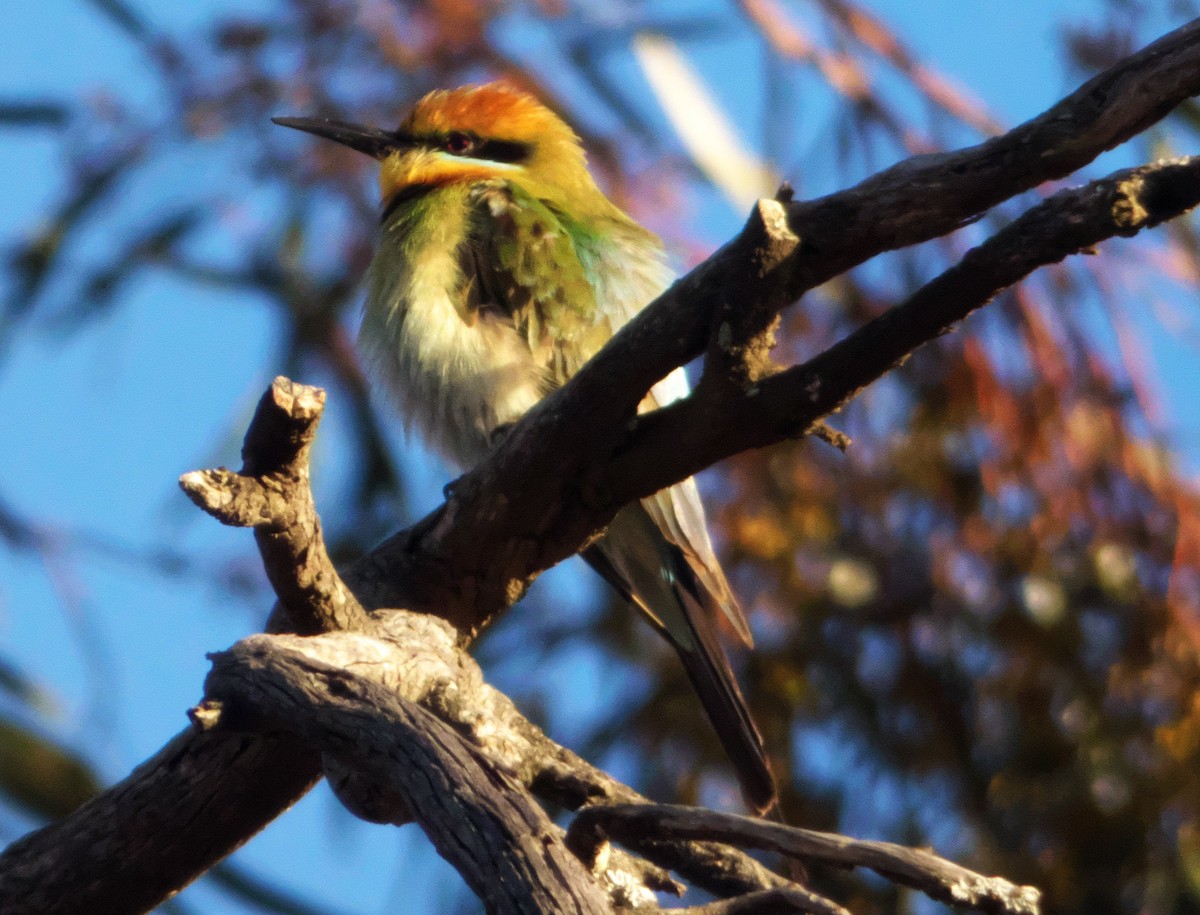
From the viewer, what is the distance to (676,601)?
6.94 feet

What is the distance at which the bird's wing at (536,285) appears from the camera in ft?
7.07

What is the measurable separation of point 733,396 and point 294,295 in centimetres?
211

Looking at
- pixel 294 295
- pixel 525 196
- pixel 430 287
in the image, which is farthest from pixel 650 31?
pixel 430 287

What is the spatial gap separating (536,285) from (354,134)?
718mm

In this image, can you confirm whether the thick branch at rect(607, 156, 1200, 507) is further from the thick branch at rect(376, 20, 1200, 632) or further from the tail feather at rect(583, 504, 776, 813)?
the tail feather at rect(583, 504, 776, 813)

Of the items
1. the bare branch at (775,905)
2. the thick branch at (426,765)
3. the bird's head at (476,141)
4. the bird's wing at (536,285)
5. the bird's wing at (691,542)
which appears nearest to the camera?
the thick branch at (426,765)

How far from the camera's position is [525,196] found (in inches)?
91.9

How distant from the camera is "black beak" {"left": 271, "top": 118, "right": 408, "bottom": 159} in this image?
106 inches

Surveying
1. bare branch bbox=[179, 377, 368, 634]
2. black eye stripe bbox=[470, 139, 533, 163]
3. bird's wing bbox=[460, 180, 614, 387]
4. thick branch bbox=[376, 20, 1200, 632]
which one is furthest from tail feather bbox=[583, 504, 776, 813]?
black eye stripe bbox=[470, 139, 533, 163]

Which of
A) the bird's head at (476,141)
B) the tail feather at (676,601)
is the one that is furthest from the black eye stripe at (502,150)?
the tail feather at (676,601)

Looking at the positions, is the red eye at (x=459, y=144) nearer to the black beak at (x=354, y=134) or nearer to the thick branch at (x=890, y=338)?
the black beak at (x=354, y=134)

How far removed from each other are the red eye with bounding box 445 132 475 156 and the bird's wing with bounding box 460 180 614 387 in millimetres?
409

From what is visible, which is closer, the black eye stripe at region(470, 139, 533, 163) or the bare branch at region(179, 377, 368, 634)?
the bare branch at region(179, 377, 368, 634)

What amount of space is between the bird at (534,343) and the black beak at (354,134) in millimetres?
293
